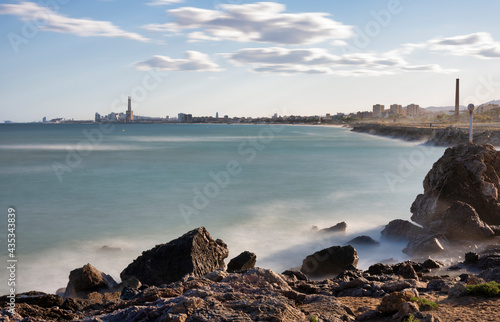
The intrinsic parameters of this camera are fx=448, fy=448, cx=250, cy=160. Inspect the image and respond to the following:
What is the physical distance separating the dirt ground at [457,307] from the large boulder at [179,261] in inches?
178

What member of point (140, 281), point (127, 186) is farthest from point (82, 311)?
point (127, 186)

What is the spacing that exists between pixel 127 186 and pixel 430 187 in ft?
81.1

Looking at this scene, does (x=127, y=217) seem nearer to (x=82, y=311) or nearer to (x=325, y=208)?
(x=325, y=208)

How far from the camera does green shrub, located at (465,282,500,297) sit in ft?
31.8

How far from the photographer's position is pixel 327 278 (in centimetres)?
1430

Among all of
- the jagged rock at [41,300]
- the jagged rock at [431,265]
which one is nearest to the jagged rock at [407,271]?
the jagged rock at [431,265]

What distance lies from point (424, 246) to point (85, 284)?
11.9 meters

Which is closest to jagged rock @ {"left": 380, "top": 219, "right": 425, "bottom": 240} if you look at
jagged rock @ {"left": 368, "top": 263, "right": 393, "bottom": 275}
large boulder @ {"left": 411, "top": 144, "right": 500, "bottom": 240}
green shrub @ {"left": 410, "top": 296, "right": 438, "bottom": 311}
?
large boulder @ {"left": 411, "top": 144, "right": 500, "bottom": 240}

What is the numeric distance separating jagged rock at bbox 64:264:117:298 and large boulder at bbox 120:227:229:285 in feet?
2.42

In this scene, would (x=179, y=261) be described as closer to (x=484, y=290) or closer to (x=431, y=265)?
(x=484, y=290)

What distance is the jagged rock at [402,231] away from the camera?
18.7 m

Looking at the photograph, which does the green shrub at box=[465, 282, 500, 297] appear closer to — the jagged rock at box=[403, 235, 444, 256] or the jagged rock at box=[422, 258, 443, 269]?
the jagged rock at box=[422, 258, 443, 269]

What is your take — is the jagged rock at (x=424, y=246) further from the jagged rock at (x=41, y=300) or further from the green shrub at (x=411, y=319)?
the jagged rock at (x=41, y=300)

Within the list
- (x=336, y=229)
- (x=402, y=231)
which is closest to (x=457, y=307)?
(x=402, y=231)
